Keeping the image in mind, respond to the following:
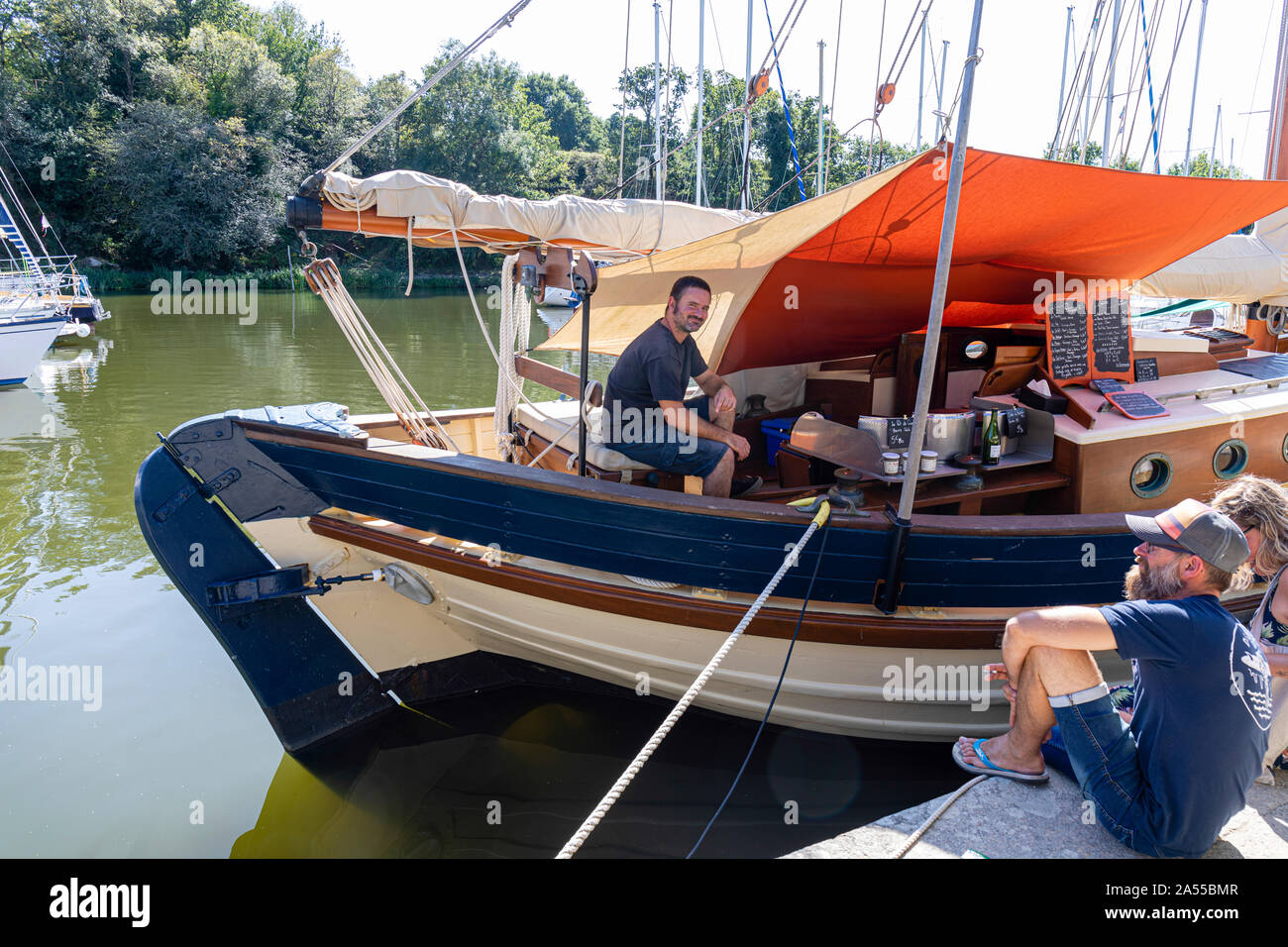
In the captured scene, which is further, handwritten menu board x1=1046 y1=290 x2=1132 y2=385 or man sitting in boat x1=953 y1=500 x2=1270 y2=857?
handwritten menu board x1=1046 y1=290 x2=1132 y2=385

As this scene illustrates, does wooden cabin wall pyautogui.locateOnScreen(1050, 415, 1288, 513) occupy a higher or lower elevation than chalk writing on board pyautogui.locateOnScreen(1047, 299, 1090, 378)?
lower

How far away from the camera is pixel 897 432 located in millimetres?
3752

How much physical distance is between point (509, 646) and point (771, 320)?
91.6 inches

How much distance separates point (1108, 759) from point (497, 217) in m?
3.61

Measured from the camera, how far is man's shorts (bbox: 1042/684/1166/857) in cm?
233

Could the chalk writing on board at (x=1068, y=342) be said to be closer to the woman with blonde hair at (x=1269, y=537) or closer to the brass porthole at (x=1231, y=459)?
the brass porthole at (x=1231, y=459)

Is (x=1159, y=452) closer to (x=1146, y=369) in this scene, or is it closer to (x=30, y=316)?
(x=1146, y=369)

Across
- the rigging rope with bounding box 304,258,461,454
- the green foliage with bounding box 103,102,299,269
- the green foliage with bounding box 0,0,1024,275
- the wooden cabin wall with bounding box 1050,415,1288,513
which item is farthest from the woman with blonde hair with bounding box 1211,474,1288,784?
the green foliage with bounding box 103,102,299,269

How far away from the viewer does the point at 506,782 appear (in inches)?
163

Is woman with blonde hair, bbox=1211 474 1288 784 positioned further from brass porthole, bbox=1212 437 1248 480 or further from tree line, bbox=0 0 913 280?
tree line, bbox=0 0 913 280

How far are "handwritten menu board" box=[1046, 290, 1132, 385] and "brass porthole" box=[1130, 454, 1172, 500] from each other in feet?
1.72

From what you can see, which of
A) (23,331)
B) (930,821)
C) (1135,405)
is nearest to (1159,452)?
(1135,405)

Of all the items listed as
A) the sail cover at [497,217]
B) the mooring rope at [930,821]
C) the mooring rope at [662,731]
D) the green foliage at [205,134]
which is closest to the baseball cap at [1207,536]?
the mooring rope at [930,821]
